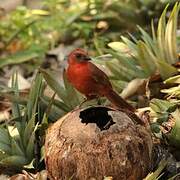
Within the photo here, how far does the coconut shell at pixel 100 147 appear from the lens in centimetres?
455

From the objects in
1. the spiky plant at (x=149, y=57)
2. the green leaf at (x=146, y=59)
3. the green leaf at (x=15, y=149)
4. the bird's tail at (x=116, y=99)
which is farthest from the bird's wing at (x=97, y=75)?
the spiky plant at (x=149, y=57)

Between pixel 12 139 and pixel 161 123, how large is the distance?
120 cm

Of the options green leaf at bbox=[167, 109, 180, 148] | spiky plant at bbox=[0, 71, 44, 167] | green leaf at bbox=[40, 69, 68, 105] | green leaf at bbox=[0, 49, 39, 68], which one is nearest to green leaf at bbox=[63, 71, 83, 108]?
green leaf at bbox=[40, 69, 68, 105]

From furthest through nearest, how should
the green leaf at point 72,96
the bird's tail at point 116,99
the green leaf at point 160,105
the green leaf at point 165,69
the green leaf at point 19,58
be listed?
the green leaf at point 19,58 → the green leaf at point 165,69 → the green leaf at point 72,96 → the green leaf at point 160,105 → the bird's tail at point 116,99

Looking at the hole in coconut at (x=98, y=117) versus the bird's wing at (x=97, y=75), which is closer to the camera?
the hole in coconut at (x=98, y=117)

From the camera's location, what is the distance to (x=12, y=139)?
17.3 feet

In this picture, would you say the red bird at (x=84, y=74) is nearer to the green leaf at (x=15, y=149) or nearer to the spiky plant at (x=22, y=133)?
the spiky plant at (x=22, y=133)

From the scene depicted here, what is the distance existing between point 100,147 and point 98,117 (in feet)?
0.79

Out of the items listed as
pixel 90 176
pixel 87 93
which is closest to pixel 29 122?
pixel 87 93

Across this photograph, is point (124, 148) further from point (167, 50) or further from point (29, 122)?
point (167, 50)

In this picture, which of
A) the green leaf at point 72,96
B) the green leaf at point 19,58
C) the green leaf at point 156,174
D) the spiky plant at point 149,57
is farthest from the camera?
the green leaf at point 19,58

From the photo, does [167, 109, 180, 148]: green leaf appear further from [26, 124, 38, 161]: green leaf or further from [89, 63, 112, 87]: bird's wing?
[26, 124, 38, 161]: green leaf

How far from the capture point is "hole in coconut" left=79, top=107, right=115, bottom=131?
462 centimetres

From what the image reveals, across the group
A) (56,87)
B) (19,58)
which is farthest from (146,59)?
(19,58)
